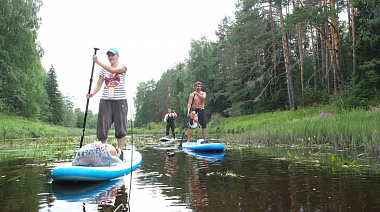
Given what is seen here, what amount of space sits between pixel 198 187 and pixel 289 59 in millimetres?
23362

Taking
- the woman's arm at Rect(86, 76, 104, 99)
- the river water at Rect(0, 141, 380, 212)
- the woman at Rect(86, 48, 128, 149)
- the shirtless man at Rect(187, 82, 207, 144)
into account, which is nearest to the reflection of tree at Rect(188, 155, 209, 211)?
the river water at Rect(0, 141, 380, 212)

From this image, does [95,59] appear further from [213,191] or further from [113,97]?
[213,191]

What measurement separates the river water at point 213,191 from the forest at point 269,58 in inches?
476

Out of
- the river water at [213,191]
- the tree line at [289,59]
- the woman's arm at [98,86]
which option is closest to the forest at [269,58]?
the tree line at [289,59]

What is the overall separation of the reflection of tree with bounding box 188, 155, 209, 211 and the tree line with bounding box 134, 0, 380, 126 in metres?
7.25

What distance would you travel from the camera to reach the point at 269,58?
31.9 metres

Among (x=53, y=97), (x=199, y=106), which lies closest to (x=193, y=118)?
(x=199, y=106)

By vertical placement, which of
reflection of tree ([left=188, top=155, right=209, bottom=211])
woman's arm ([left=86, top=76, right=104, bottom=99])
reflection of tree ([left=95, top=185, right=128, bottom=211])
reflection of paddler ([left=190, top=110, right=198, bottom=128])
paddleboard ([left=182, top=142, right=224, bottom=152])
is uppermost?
woman's arm ([left=86, top=76, right=104, bottom=99])

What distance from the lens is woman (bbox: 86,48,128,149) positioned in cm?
542

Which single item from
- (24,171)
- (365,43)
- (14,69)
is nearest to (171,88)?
(14,69)

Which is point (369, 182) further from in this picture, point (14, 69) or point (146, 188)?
point (14, 69)

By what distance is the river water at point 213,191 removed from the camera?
270cm

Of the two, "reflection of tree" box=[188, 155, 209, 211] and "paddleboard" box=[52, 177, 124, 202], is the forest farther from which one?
"paddleboard" box=[52, 177, 124, 202]

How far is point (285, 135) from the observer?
10.1 m
